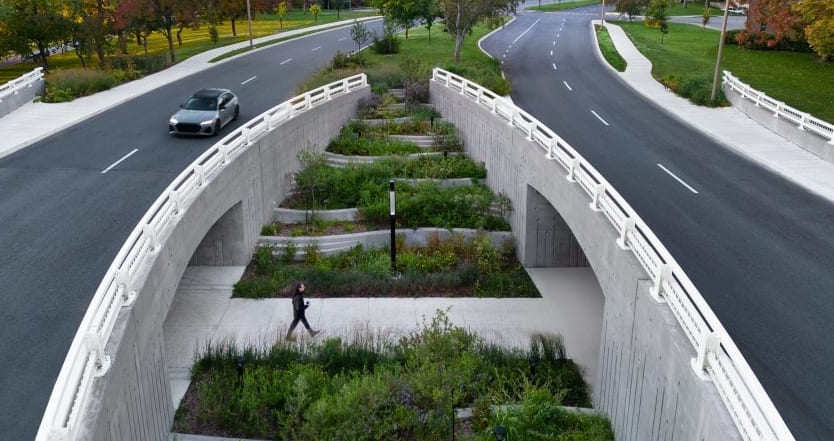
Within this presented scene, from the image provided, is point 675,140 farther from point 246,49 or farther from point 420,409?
point 246,49

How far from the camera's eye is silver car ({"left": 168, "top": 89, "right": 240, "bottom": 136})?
25.5 meters

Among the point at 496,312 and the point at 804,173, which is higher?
the point at 804,173

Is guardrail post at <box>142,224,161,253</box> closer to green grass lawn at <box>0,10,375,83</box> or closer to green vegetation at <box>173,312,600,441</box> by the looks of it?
green vegetation at <box>173,312,600,441</box>

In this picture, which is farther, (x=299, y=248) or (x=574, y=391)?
(x=299, y=248)

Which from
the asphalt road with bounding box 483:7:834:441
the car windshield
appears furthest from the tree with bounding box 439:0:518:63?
the car windshield

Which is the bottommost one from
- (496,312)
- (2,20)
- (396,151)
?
(496,312)

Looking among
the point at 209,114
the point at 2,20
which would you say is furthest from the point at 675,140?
the point at 2,20

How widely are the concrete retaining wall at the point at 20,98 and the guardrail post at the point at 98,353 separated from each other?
23.1 m

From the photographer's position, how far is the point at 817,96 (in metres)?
37.6

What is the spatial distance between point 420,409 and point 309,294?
22.4ft

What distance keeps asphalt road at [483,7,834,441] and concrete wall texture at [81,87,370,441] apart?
378 inches

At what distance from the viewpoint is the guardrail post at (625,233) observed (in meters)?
12.7

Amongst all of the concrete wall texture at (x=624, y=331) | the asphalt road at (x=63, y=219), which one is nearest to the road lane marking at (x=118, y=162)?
the asphalt road at (x=63, y=219)

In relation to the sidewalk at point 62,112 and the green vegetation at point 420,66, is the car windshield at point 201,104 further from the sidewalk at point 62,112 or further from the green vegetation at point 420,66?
the green vegetation at point 420,66
